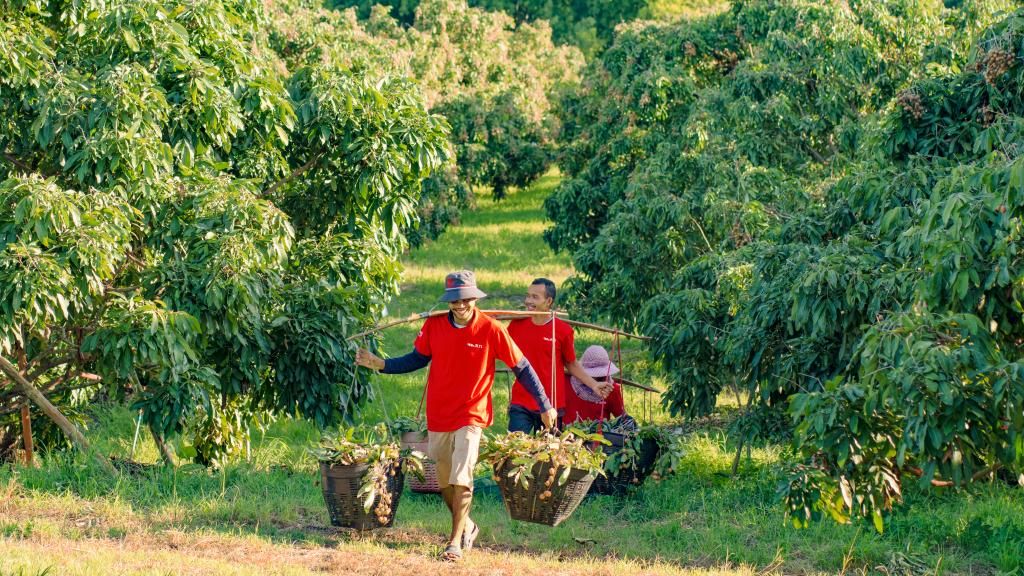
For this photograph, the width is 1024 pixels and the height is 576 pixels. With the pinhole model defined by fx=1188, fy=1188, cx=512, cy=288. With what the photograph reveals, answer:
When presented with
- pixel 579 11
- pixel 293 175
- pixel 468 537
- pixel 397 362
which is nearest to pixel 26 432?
pixel 293 175

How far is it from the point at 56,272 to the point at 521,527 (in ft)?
11.7

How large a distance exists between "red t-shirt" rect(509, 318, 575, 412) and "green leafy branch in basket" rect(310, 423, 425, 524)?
50.7 inches

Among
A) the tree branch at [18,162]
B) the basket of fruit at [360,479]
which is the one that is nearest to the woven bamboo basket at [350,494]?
the basket of fruit at [360,479]

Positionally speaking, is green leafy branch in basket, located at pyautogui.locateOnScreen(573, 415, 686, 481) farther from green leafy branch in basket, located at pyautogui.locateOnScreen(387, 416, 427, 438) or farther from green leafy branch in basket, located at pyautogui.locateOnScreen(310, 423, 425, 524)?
green leafy branch in basket, located at pyautogui.locateOnScreen(310, 423, 425, 524)

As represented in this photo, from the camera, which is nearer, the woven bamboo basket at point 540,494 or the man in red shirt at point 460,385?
the man in red shirt at point 460,385

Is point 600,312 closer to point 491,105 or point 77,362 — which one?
point 77,362

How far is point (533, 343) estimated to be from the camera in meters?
8.98

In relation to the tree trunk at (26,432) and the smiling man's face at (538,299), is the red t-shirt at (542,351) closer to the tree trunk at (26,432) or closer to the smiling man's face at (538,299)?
the smiling man's face at (538,299)

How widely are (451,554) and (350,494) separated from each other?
2.71 ft

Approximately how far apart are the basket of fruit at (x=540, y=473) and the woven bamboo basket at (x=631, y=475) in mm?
1453

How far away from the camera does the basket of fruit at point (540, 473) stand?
7250mm

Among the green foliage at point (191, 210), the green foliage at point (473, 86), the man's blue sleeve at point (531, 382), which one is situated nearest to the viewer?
the man's blue sleeve at point (531, 382)

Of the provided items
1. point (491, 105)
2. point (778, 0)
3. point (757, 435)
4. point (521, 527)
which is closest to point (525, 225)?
point (491, 105)

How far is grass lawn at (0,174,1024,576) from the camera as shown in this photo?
696cm
